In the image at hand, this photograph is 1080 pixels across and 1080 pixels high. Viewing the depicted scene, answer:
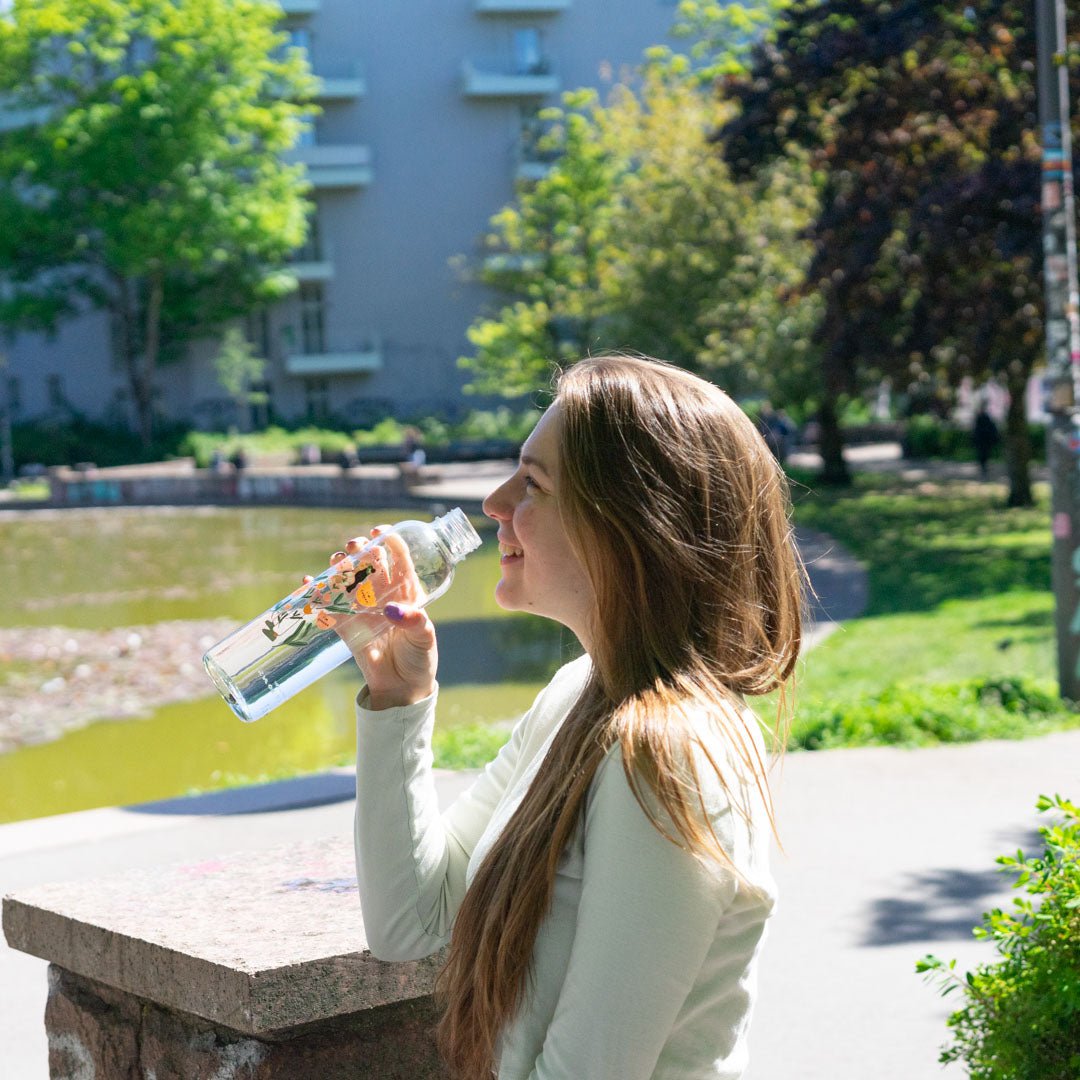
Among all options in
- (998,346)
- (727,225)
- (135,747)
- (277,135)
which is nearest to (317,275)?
(277,135)

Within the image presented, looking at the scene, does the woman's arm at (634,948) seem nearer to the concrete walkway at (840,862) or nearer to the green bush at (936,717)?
the concrete walkway at (840,862)

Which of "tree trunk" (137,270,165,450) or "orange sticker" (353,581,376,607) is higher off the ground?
"tree trunk" (137,270,165,450)

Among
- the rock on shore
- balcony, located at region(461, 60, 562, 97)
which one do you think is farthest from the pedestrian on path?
balcony, located at region(461, 60, 562, 97)

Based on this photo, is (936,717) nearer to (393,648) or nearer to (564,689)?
(564,689)

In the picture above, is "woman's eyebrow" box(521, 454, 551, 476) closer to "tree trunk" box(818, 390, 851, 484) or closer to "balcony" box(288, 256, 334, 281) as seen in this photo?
"tree trunk" box(818, 390, 851, 484)

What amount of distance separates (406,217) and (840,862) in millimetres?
53736

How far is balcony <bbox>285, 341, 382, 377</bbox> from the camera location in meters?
56.3

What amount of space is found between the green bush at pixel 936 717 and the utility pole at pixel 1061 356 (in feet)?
0.98

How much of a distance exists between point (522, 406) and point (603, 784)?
55.7m

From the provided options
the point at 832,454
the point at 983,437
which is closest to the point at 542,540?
the point at 832,454

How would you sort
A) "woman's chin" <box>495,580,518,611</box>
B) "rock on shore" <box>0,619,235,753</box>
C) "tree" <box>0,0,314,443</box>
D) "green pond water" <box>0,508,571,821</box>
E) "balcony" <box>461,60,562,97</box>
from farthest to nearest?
"balcony" <box>461,60,562,97</box>
"tree" <box>0,0,314,443</box>
"rock on shore" <box>0,619,235,753</box>
"green pond water" <box>0,508,571,821</box>
"woman's chin" <box>495,580,518,611</box>

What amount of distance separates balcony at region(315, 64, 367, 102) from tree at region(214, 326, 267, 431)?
29.7 ft

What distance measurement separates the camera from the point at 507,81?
56.5 m

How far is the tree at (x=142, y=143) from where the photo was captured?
4744 cm
